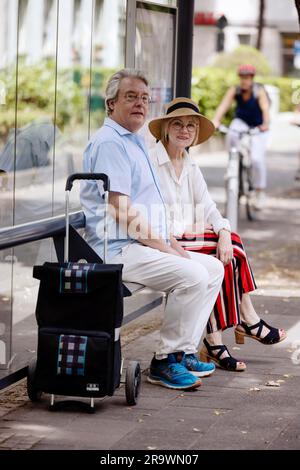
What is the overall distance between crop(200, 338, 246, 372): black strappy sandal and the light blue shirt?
0.83 m

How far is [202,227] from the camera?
718cm

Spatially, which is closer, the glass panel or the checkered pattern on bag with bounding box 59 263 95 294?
the checkered pattern on bag with bounding box 59 263 95 294

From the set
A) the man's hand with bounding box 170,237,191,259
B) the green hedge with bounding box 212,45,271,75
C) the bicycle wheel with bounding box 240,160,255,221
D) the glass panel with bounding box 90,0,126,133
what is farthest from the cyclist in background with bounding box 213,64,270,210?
the green hedge with bounding box 212,45,271,75

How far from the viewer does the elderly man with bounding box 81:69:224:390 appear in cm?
639

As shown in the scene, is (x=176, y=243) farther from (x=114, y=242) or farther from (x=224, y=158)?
→ (x=224, y=158)

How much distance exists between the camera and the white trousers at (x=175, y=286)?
21.0ft

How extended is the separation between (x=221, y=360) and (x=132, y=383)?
1.07 metres

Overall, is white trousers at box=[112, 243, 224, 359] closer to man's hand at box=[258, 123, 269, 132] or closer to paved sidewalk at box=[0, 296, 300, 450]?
paved sidewalk at box=[0, 296, 300, 450]

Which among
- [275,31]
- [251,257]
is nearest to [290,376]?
[251,257]

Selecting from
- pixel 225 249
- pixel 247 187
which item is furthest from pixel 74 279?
pixel 247 187

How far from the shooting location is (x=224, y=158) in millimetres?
23359

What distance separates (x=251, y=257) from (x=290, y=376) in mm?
4878

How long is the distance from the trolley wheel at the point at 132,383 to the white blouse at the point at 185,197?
A: 3.94ft
